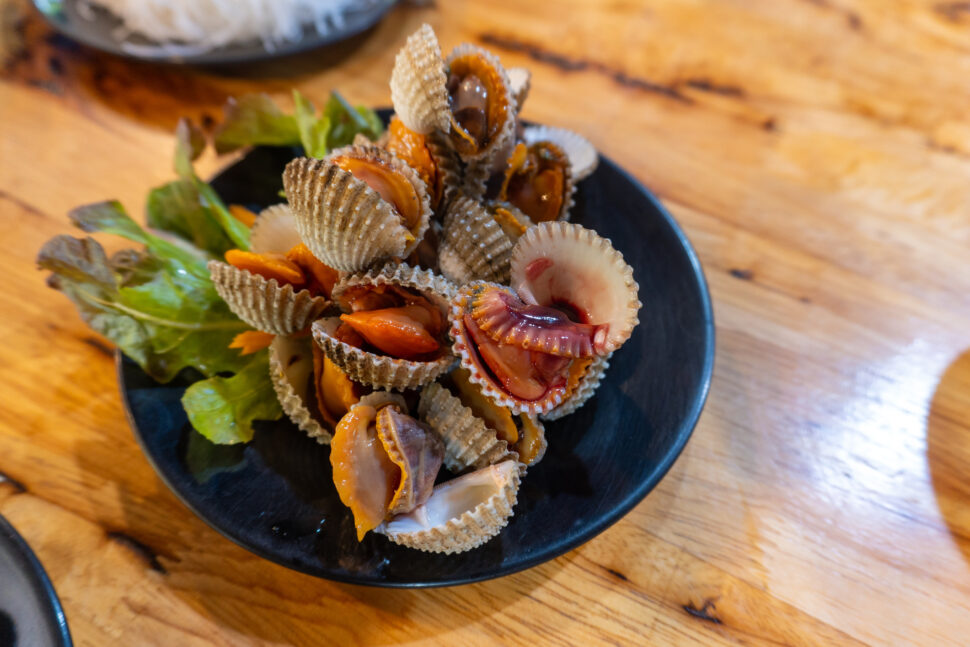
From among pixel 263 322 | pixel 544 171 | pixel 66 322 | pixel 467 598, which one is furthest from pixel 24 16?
pixel 467 598

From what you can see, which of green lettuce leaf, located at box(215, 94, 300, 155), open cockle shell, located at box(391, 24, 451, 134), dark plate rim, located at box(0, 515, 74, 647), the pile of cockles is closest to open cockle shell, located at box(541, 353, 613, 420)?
the pile of cockles

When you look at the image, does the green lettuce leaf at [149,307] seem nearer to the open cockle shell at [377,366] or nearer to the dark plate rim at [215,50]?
the open cockle shell at [377,366]

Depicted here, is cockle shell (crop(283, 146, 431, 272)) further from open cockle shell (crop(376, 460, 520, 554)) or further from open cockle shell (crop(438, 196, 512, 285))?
open cockle shell (crop(376, 460, 520, 554))

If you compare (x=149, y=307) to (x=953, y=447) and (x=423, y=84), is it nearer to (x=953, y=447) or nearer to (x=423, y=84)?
(x=423, y=84)

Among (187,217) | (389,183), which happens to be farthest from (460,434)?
(187,217)

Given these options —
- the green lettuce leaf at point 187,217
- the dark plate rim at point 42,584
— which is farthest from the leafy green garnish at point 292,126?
the dark plate rim at point 42,584

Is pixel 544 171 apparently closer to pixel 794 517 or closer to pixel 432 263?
pixel 432 263
